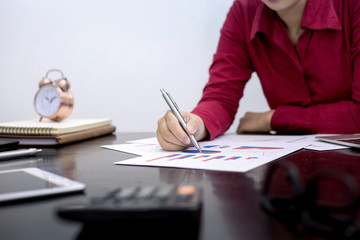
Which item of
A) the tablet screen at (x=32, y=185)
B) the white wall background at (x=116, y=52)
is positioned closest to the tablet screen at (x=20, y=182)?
the tablet screen at (x=32, y=185)

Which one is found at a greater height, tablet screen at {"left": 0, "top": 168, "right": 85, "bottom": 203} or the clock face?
the clock face

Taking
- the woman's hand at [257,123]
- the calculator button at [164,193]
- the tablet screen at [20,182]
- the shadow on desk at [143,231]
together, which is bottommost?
the woman's hand at [257,123]

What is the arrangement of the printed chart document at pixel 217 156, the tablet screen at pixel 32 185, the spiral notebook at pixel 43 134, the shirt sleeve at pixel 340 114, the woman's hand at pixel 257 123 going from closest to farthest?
the tablet screen at pixel 32 185 → the printed chart document at pixel 217 156 → the spiral notebook at pixel 43 134 → the shirt sleeve at pixel 340 114 → the woman's hand at pixel 257 123

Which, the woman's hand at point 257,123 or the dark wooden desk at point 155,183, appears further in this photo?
the woman's hand at point 257,123

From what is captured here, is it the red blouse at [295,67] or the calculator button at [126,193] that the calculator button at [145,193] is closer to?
the calculator button at [126,193]

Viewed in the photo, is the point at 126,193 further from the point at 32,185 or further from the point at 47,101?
the point at 47,101

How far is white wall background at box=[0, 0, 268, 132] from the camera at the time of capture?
7.05ft

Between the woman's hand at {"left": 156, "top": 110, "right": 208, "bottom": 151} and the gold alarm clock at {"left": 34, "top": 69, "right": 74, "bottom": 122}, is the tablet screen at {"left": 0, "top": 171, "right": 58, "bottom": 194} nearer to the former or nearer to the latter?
the woman's hand at {"left": 156, "top": 110, "right": 208, "bottom": 151}

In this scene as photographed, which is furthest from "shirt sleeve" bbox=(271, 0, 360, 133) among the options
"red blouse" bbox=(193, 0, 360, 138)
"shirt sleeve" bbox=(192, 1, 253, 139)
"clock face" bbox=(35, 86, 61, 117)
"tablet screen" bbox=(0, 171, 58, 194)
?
"tablet screen" bbox=(0, 171, 58, 194)

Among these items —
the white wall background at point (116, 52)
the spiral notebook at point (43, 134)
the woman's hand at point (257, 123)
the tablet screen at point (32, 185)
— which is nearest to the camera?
the tablet screen at point (32, 185)

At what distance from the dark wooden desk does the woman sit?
16.3 inches

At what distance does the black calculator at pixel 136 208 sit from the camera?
0.27 m

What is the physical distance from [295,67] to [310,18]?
18cm

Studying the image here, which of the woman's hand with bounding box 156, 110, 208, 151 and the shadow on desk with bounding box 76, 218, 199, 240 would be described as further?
the woman's hand with bounding box 156, 110, 208, 151
